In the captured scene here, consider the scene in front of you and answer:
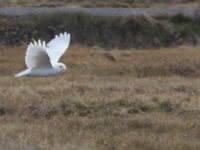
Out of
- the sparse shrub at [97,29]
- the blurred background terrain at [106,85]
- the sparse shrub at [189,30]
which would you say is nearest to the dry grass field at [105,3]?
the blurred background terrain at [106,85]

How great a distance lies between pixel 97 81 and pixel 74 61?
3.27m

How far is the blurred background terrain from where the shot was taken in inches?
398

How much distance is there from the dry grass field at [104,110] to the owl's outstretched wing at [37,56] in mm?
585

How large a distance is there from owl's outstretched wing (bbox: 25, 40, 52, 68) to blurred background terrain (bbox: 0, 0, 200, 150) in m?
0.59

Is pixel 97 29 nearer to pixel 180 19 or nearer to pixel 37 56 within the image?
pixel 180 19

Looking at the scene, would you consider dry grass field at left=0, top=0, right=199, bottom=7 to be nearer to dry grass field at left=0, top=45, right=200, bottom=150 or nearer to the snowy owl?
dry grass field at left=0, top=45, right=200, bottom=150

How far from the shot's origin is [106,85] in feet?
52.5

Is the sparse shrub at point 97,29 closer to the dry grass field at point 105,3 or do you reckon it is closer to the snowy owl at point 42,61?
the dry grass field at point 105,3

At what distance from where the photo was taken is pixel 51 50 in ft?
44.4

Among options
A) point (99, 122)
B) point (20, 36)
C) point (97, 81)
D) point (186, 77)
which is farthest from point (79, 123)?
point (20, 36)

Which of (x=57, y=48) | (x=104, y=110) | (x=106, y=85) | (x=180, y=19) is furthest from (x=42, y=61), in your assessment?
(x=180, y=19)

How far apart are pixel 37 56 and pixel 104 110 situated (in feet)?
4.11

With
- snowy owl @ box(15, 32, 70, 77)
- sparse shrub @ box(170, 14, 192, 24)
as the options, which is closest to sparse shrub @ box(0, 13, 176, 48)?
sparse shrub @ box(170, 14, 192, 24)

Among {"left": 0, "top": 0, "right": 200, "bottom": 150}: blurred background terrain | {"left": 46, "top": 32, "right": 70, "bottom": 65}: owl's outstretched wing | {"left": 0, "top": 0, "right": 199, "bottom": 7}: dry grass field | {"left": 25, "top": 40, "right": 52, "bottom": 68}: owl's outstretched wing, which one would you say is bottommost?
{"left": 0, "top": 0, "right": 199, "bottom": 7}: dry grass field
